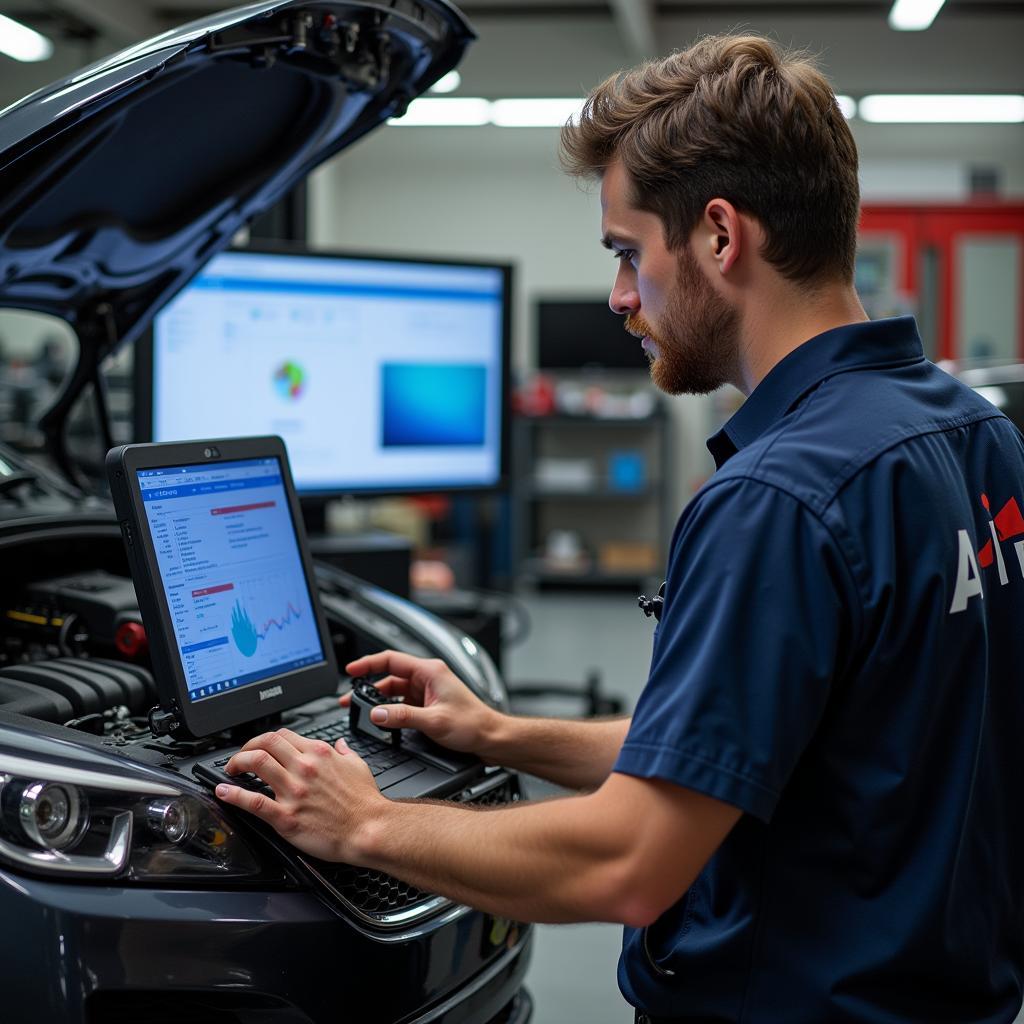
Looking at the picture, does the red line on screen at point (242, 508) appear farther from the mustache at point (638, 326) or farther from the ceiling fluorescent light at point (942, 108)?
the ceiling fluorescent light at point (942, 108)

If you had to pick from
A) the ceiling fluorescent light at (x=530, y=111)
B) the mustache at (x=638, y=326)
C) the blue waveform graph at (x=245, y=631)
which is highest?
the ceiling fluorescent light at (x=530, y=111)

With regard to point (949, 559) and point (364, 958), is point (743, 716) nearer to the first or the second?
point (949, 559)

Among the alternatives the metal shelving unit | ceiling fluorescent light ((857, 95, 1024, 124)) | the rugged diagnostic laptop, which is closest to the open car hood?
the rugged diagnostic laptop

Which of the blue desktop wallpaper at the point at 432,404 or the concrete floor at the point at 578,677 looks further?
the blue desktop wallpaper at the point at 432,404

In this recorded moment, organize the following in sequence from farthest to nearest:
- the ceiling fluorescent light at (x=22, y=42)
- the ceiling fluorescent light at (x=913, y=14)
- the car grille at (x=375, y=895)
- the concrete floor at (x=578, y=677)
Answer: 1. the ceiling fluorescent light at (x=913, y=14)
2. the ceiling fluorescent light at (x=22, y=42)
3. the concrete floor at (x=578, y=677)
4. the car grille at (x=375, y=895)

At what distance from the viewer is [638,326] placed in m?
1.30

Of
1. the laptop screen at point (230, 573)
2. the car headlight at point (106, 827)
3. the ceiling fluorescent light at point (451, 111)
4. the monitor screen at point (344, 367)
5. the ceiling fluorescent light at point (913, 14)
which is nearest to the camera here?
the car headlight at point (106, 827)

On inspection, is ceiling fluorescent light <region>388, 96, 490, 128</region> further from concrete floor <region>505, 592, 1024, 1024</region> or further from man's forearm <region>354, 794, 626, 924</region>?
man's forearm <region>354, 794, 626, 924</region>

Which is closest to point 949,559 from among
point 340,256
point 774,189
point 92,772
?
point 774,189

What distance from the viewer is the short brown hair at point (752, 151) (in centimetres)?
114

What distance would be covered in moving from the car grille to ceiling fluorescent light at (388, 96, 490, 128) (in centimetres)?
786

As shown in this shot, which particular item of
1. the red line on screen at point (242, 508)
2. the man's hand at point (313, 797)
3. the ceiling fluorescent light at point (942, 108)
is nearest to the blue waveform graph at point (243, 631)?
the red line on screen at point (242, 508)

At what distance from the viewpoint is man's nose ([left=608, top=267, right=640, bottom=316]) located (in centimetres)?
126

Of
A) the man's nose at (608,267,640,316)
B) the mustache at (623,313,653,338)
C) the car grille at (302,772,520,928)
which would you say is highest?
the man's nose at (608,267,640,316)
